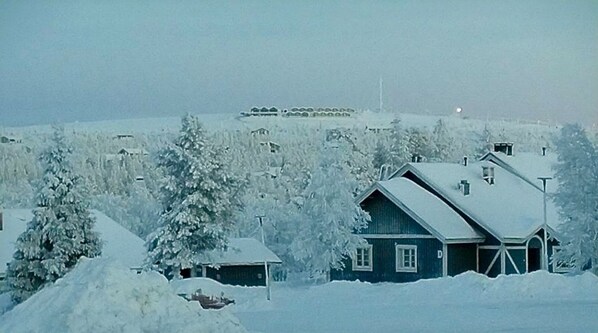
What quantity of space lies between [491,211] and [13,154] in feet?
12.6

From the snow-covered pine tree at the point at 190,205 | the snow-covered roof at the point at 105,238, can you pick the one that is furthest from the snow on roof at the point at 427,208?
the snow-covered roof at the point at 105,238

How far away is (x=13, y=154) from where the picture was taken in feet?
28.9

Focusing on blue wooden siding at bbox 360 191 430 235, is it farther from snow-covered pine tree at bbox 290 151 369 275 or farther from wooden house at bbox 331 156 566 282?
snow-covered pine tree at bbox 290 151 369 275

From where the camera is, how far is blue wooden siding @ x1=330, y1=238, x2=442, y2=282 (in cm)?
909

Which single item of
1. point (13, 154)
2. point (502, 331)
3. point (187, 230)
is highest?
point (13, 154)

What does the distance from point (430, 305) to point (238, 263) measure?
1534 mm

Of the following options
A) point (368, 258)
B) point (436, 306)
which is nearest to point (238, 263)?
point (368, 258)

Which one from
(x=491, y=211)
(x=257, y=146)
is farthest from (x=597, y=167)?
(x=257, y=146)

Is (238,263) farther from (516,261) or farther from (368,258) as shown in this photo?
(516,261)

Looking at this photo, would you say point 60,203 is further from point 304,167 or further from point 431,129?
point 431,129

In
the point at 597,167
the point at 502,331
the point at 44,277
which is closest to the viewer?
the point at 502,331

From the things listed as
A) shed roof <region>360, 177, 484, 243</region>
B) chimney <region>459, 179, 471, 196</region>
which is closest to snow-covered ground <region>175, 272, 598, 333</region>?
shed roof <region>360, 177, 484, 243</region>

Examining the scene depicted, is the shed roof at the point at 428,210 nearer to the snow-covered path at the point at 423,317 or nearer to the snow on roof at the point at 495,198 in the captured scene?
the snow on roof at the point at 495,198

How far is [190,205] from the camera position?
27.6 feet
